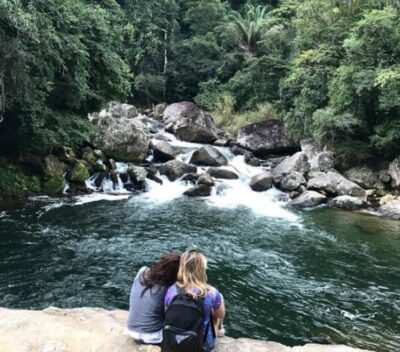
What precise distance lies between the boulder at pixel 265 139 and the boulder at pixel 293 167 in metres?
3.01

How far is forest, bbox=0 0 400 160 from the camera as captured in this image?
41.5 ft

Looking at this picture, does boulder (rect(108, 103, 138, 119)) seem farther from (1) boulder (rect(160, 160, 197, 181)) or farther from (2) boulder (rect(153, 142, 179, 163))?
(1) boulder (rect(160, 160, 197, 181))

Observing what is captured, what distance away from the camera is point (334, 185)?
17.1 meters

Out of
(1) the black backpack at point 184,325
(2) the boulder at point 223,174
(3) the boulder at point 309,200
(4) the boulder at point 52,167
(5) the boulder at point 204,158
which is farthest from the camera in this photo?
(5) the boulder at point 204,158

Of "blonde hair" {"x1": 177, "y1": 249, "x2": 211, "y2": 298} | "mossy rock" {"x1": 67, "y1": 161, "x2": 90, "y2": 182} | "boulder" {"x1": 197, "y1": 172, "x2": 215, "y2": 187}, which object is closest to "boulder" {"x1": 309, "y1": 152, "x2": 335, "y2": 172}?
"boulder" {"x1": 197, "y1": 172, "x2": 215, "y2": 187}

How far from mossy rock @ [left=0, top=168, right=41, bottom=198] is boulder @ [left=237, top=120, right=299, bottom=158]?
12.0m

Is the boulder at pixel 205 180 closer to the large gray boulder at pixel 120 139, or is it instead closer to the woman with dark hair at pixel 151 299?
the large gray boulder at pixel 120 139

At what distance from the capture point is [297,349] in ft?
15.9

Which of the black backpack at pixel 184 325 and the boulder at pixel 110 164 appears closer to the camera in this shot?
the black backpack at pixel 184 325

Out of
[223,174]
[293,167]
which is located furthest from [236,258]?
[293,167]

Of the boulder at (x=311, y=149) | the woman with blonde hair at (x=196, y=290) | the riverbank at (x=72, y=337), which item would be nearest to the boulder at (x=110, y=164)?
the boulder at (x=311, y=149)

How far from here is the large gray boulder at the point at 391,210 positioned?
1472cm

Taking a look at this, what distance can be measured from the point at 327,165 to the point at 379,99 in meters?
4.08

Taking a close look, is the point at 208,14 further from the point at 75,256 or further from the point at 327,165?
the point at 75,256
